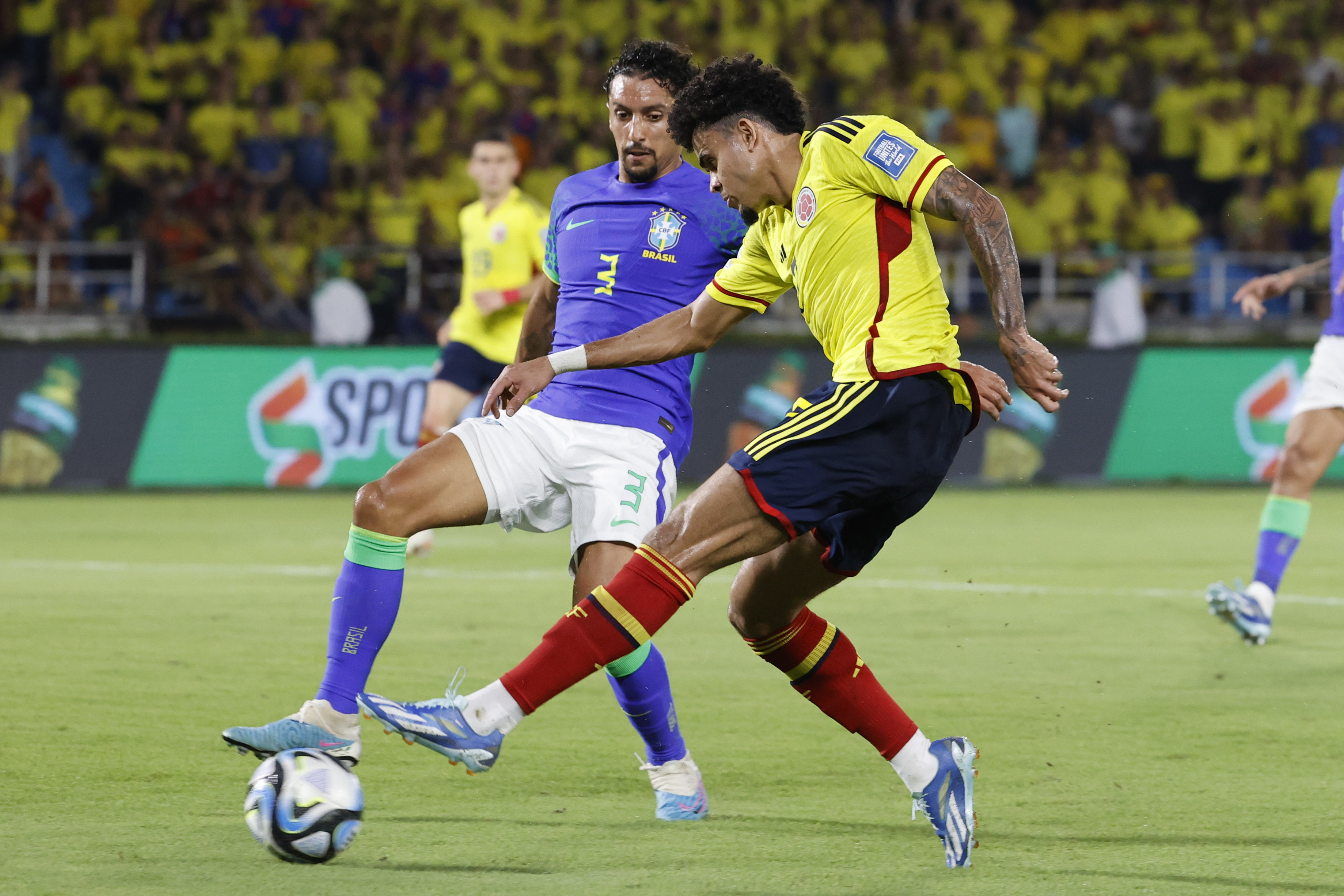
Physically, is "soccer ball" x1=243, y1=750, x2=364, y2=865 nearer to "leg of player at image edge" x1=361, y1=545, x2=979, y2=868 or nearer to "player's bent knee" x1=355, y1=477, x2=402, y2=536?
"leg of player at image edge" x1=361, y1=545, x2=979, y2=868

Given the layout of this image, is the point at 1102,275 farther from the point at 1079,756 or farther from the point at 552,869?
the point at 552,869

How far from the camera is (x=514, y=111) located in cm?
1769

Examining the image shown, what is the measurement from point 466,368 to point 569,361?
18.8ft

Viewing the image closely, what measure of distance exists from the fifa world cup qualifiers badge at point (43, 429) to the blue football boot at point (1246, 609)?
953 cm

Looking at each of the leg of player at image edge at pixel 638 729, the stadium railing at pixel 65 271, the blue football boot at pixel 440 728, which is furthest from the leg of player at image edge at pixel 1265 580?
the stadium railing at pixel 65 271

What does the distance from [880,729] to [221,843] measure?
1.61 metres

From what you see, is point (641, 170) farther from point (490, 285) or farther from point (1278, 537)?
point (490, 285)

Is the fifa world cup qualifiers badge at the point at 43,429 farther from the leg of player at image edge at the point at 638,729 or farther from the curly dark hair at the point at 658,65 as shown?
the leg of player at image edge at the point at 638,729

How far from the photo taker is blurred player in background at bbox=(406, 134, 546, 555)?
10.1 m

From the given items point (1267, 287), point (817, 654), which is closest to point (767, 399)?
point (1267, 287)

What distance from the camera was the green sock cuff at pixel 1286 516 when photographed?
763 cm

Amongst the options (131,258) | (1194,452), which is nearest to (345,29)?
(131,258)

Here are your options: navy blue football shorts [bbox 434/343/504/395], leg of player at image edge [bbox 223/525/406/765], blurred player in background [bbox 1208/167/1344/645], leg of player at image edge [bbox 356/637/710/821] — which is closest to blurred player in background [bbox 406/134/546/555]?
navy blue football shorts [bbox 434/343/504/395]

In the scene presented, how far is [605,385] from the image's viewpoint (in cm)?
493
